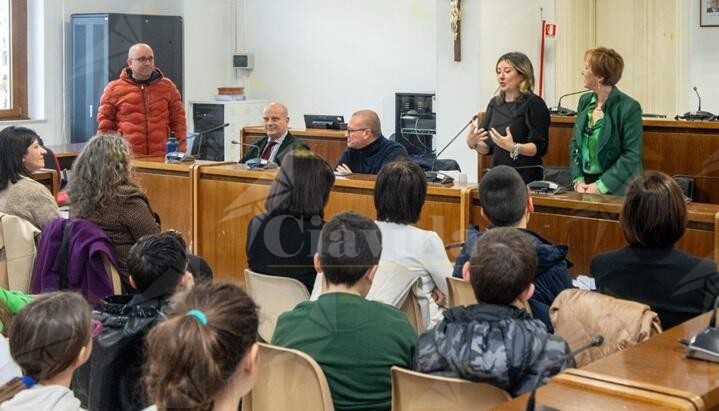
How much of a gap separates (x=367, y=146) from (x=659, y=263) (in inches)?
91.2

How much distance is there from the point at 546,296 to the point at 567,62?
14.6 ft

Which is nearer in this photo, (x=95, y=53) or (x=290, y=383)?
(x=290, y=383)

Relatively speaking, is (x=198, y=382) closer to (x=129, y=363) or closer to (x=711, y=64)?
(x=129, y=363)

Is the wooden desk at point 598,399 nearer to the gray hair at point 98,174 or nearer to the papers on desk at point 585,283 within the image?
the papers on desk at point 585,283

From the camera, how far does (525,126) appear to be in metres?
4.42

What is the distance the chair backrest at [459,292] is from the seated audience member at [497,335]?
63 cm

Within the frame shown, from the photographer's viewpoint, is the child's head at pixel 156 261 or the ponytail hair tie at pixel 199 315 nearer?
the ponytail hair tie at pixel 199 315

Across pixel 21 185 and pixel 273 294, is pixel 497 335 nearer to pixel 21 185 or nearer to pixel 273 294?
pixel 273 294

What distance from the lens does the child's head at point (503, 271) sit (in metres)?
2.01

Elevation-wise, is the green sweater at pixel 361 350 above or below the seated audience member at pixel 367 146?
below

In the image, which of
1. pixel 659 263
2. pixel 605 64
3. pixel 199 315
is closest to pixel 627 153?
pixel 605 64

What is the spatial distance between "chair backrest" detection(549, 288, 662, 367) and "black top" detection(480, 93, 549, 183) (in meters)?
2.19

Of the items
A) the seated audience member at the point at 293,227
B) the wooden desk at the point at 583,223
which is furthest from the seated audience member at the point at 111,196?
the wooden desk at the point at 583,223

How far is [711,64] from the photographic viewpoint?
646 cm
